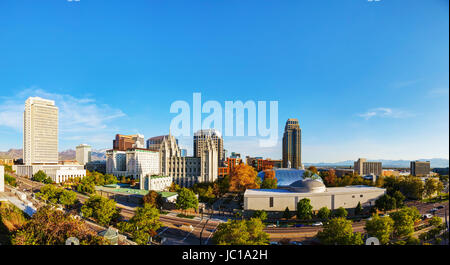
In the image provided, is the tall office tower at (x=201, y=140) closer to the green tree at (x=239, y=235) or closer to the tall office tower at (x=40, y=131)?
the tall office tower at (x=40, y=131)

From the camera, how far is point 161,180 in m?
24.4

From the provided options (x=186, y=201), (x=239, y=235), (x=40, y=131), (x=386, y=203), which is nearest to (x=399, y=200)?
(x=386, y=203)

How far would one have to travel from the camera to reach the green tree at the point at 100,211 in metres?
11.0

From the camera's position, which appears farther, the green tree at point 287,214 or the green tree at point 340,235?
the green tree at point 287,214

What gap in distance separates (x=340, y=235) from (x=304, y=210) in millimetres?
5949

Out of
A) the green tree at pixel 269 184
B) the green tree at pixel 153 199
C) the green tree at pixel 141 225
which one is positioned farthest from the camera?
the green tree at pixel 269 184

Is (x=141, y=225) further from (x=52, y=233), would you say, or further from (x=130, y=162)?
(x=130, y=162)

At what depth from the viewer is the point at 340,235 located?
322 inches

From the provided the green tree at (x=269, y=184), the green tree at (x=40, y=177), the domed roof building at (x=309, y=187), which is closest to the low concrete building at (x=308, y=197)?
the domed roof building at (x=309, y=187)

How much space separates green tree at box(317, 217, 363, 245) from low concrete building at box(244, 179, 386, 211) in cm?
632

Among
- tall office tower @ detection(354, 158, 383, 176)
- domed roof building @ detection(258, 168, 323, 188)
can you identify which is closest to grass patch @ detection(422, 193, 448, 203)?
domed roof building @ detection(258, 168, 323, 188)

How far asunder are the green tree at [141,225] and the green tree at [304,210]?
9.72m

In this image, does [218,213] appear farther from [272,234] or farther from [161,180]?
[161,180]
